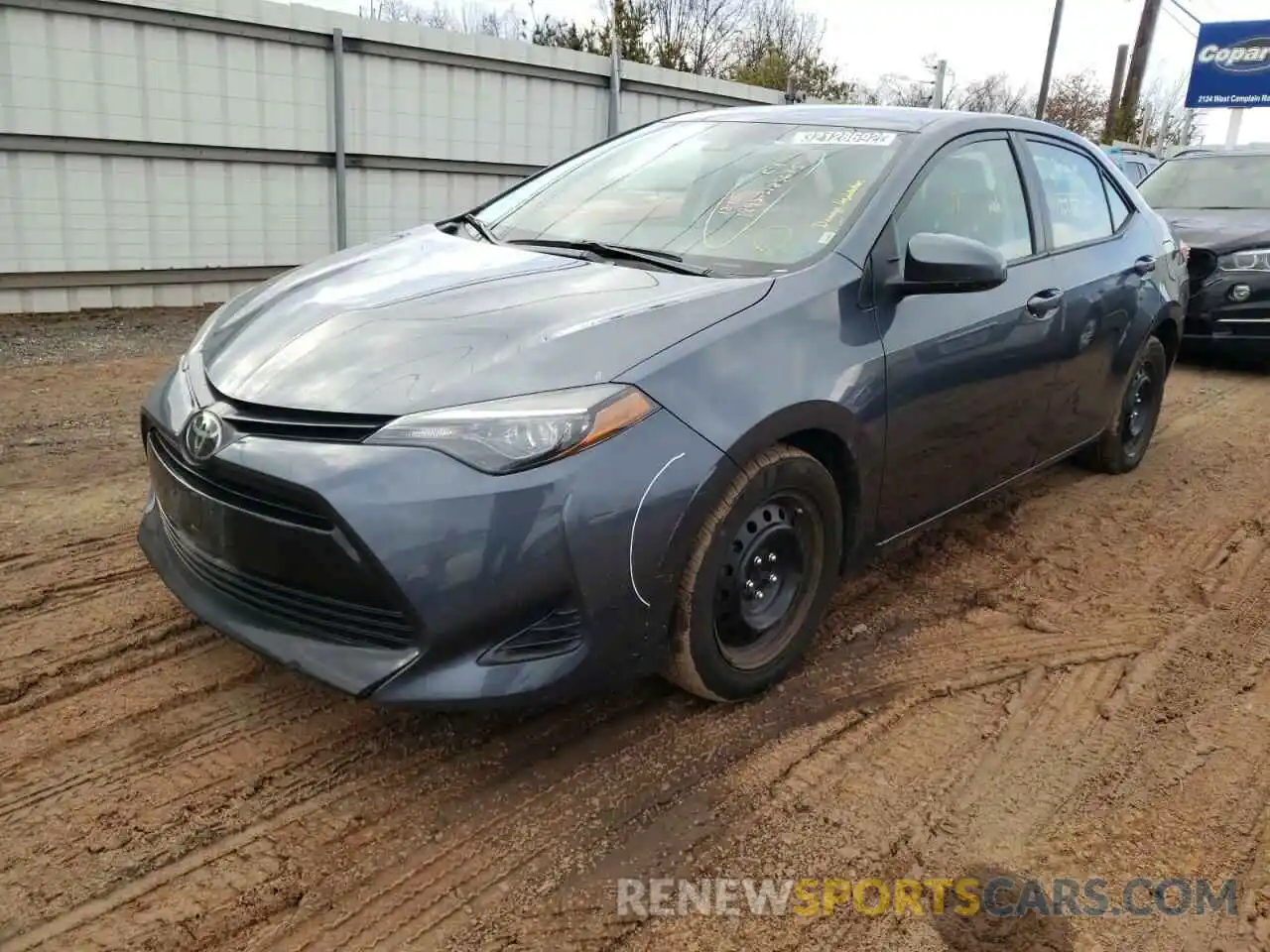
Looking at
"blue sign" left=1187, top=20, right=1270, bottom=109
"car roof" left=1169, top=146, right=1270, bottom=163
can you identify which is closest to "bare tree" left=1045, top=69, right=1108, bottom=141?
"blue sign" left=1187, top=20, right=1270, bottom=109

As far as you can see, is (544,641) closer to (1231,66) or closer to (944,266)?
(944,266)

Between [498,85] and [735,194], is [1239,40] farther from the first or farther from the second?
[735,194]

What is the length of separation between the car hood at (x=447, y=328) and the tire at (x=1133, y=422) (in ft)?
9.85

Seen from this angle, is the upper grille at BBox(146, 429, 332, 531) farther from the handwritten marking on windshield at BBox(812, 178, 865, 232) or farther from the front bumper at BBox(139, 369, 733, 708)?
the handwritten marking on windshield at BBox(812, 178, 865, 232)

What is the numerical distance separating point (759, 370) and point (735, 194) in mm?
1002

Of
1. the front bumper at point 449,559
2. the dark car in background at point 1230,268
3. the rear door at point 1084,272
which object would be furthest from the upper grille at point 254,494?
the dark car in background at point 1230,268

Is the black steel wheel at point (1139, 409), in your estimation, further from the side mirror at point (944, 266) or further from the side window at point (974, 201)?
the side mirror at point (944, 266)

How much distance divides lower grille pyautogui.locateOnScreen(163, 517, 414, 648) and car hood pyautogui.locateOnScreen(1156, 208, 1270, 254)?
733cm

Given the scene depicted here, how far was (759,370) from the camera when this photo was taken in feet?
8.71

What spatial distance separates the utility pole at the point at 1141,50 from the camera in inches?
1133

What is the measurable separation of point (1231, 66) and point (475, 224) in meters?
34.3

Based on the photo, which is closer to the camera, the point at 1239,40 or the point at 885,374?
the point at 885,374

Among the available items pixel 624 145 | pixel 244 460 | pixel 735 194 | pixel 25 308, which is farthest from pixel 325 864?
pixel 25 308

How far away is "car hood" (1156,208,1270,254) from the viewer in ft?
25.3
